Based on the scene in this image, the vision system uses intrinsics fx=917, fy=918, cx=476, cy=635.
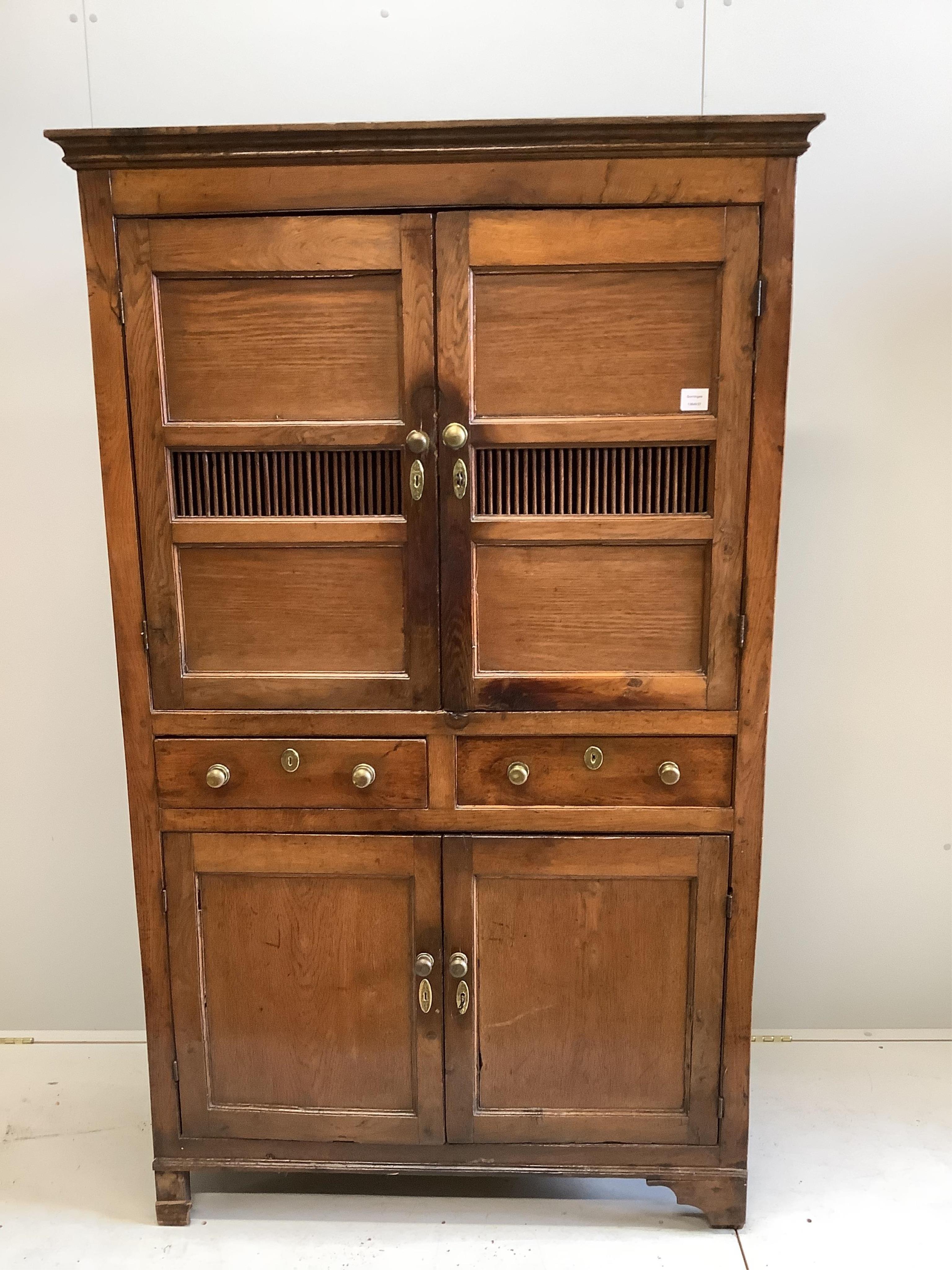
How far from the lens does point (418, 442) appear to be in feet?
5.13

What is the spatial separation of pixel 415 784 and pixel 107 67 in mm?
1727

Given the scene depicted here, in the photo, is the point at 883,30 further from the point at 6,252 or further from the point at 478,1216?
the point at 478,1216

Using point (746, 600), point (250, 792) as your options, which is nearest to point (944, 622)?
point (746, 600)

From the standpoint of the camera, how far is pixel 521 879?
1.70 metres

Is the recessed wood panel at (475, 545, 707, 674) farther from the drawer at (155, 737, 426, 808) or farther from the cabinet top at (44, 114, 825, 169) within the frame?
the cabinet top at (44, 114, 825, 169)

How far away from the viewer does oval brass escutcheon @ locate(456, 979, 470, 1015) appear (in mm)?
1716

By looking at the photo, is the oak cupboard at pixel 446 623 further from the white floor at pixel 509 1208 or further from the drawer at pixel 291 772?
the white floor at pixel 509 1208

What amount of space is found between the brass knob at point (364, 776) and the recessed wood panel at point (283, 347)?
0.62 m

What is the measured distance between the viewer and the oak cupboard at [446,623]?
1517 millimetres

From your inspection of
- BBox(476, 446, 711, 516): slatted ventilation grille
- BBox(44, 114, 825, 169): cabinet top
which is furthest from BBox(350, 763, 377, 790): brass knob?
BBox(44, 114, 825, 169): cabinet top

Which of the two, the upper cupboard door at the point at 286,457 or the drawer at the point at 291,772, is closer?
the upper cupboard door at the point at 286,457

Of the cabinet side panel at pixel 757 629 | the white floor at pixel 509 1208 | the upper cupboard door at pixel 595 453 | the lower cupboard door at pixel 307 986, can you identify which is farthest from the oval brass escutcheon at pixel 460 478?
the white floor at pixel 509 1208

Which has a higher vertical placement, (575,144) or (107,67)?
(107,67)

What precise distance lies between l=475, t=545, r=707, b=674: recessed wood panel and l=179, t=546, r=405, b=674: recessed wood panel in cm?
17
